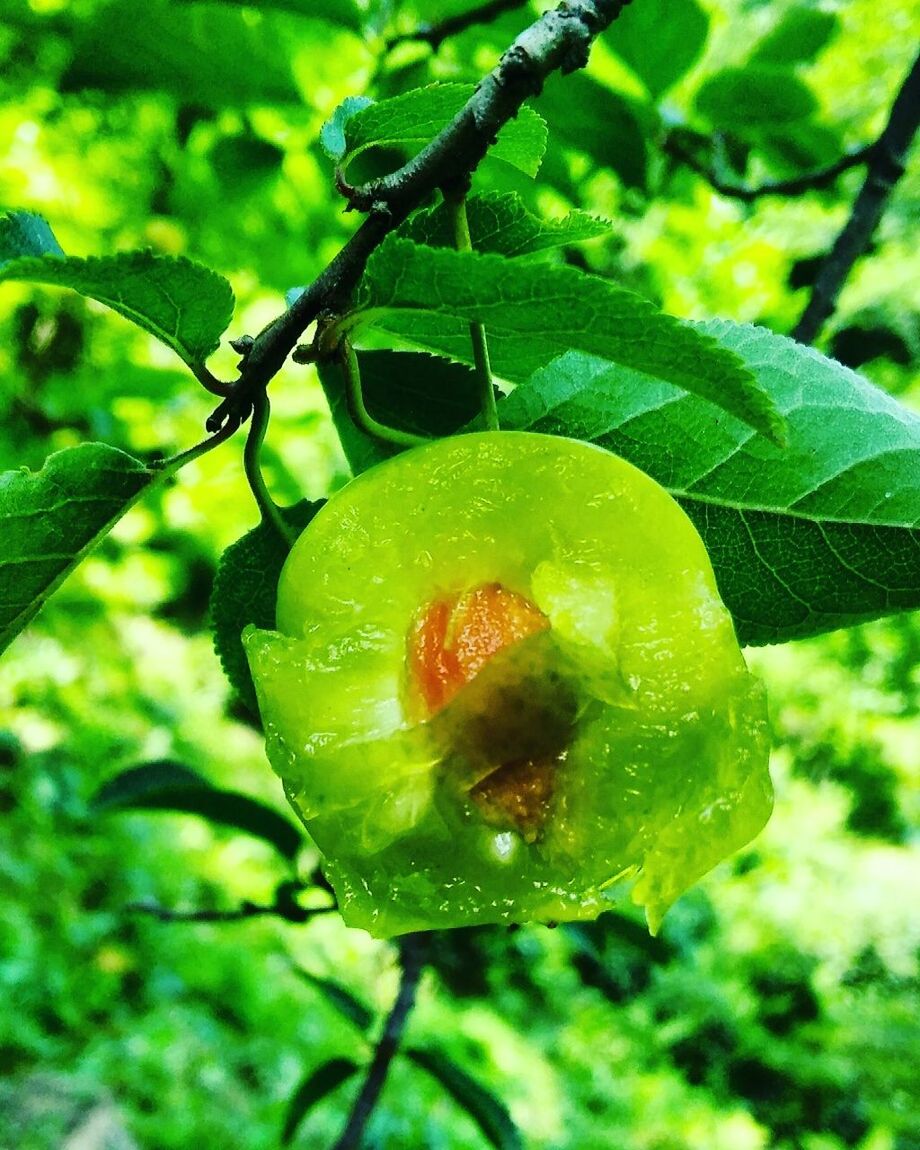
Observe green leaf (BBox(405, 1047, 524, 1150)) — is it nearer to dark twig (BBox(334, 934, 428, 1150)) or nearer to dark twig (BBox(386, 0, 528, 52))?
dark twig (BBox(334, 934, 428, 1150))

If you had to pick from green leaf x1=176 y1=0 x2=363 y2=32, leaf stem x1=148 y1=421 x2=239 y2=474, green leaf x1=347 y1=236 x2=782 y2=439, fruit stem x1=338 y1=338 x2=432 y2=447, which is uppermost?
green leaf x1=176 y1=0 x2=363 y2=32

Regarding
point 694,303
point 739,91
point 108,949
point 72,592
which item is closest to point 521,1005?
point 108,949

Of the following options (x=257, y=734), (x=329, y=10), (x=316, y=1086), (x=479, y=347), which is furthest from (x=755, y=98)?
(x=257, y=734)

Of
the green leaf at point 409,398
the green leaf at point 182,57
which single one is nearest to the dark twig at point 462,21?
the green leaf at point 182,57

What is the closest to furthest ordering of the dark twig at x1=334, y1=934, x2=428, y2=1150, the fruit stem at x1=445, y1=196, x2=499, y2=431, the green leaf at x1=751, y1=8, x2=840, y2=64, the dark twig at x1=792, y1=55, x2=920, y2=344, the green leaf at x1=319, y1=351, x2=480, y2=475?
the fruit stem at x1=445, y1=196, x2=499, y2=431 → the green leaf at x1=319, y1=351, x2=480, y2=475 → the dark twig at x1=792, y1=55, x2=920, y2=344 → the dark twig at x1=334, y1=934, x2=428, y2=1150 → the green leaf at x1=751, y1=8, x2=840, y2=64

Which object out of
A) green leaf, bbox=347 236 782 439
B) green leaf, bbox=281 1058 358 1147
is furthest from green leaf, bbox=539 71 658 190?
green leaf, bbox=281 1058 358 1147

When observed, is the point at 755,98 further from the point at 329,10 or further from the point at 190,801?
the point at 190,801

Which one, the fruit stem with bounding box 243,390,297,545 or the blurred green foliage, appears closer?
the fruit stem with bounding box 243,390,297,545
